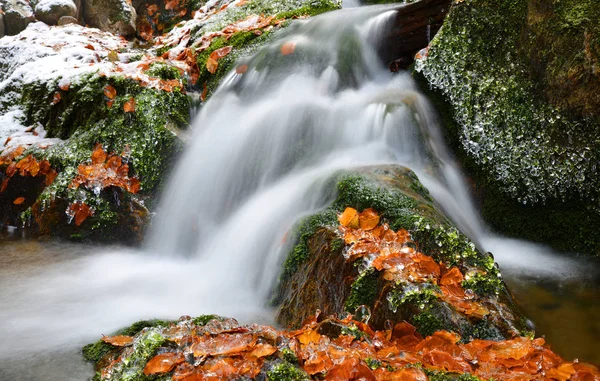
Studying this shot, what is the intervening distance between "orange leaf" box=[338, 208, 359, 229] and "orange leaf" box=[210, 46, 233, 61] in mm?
4151

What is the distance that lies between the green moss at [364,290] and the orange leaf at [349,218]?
1.60ft

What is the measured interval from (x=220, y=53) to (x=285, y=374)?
219 inches

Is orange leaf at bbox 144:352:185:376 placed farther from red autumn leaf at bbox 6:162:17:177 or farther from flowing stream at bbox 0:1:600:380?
red autumn leaf at bbox 6:162:17:177

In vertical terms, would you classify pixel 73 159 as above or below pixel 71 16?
below

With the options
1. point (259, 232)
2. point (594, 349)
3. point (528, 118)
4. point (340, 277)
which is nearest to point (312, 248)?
point (340, 277)

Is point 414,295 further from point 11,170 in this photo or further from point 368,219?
point 11,170

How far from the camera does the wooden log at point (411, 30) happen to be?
574 cm

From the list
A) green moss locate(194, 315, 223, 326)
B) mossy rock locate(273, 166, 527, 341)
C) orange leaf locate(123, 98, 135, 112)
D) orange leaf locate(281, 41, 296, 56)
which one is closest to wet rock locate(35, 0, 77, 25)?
orange leaf locate(123, 98, 135, 112)

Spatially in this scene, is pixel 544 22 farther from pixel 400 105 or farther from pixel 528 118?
pixel 400 105

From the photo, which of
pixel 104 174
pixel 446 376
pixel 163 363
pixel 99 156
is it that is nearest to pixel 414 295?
pixel 446 376

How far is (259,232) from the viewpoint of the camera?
3955 millimetres

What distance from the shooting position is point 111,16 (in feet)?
35.7

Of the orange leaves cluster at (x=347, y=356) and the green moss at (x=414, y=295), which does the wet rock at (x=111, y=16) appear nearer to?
the orange leaves cluster at (x=347, y=356)

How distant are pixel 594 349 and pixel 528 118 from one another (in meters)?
2.51
